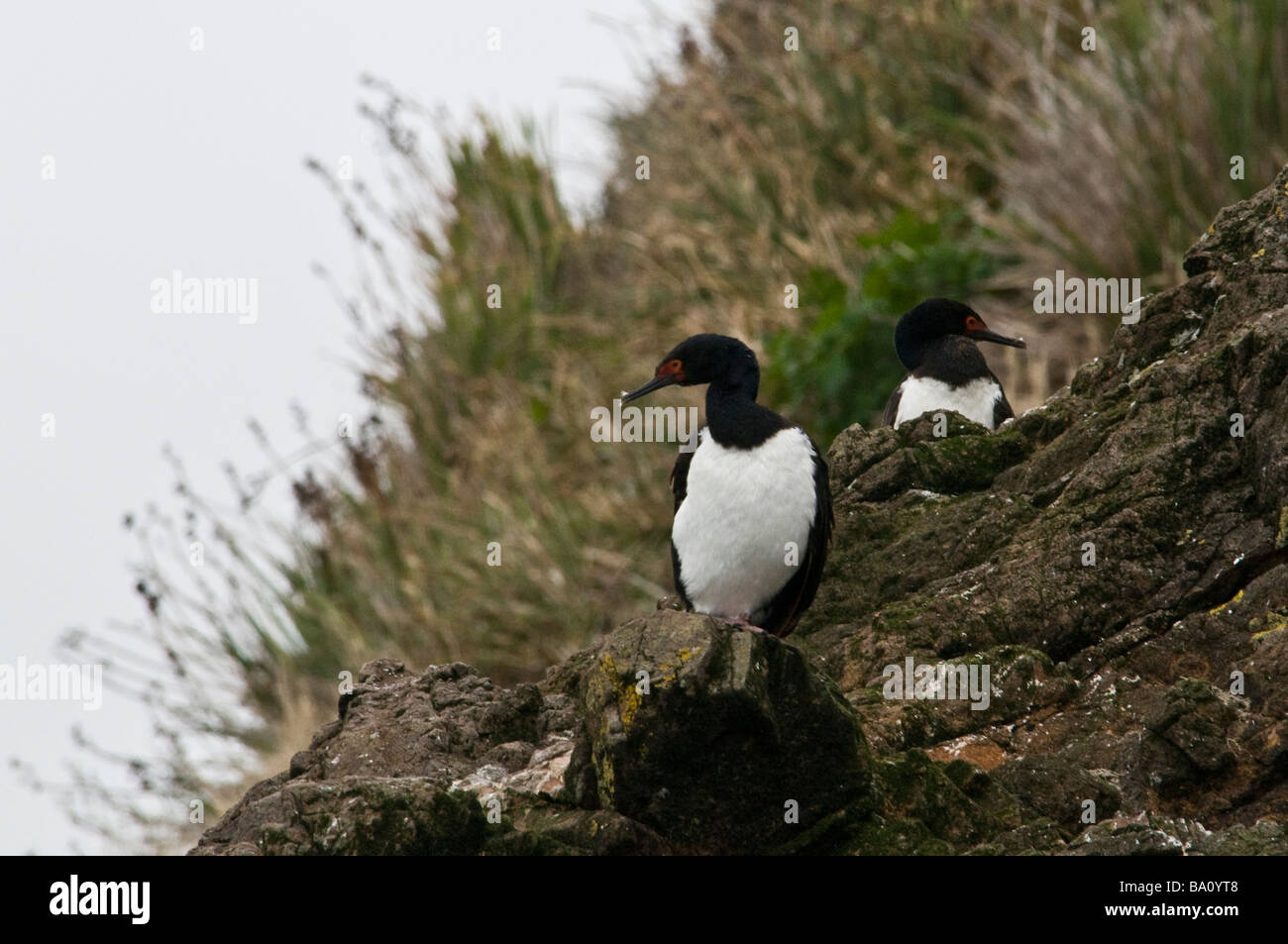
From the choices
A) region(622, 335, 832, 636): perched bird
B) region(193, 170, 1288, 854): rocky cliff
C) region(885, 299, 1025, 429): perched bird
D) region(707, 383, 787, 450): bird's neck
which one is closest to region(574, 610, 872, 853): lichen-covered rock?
region(193, 170, 1288, 854): rocky cliff

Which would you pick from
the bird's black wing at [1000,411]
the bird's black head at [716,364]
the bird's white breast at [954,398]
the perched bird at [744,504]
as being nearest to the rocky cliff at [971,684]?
the perched bird at [744,504]

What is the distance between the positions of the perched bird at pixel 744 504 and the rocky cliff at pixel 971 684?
335 mm

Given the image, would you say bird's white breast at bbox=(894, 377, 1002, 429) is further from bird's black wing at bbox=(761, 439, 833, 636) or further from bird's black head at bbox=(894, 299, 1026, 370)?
bird's black wing at bbox=(761, 439, 833, 636)

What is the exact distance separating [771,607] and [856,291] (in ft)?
23.4

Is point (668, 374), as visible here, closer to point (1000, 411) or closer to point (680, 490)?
point (680, 490)

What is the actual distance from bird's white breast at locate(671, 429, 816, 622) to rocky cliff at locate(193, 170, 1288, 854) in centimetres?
41

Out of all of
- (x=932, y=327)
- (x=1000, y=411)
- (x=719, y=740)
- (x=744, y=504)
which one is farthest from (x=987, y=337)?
(x=719, y=740)

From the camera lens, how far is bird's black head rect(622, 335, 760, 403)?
624 cm

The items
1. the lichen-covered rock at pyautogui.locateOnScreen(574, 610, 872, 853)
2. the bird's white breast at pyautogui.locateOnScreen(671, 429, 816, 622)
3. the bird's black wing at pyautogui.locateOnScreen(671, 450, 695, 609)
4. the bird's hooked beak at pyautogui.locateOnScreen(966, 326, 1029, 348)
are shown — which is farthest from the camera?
the bird's hooked beak at pyautogui.locateOnScreen(966, 326, 1029, 348)

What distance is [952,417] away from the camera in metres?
7.15

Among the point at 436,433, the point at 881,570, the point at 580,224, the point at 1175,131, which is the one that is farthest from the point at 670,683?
the point at 580,224

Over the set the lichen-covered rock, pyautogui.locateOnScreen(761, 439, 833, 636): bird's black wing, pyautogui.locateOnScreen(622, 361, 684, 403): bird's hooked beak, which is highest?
pyautogui.locateOnScreen(622, 361, 684, 403): bird's hooked beak

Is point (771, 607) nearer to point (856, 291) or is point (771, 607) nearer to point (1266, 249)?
point (1266, 249)

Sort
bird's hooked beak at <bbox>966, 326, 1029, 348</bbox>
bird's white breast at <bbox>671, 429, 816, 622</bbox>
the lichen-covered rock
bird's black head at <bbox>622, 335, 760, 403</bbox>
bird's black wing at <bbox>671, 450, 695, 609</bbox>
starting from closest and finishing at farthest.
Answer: the lichen-covered rock → bird's white breast at <bbox>671, 429, 816, 622</bbox> → bird's black head at <bbox>622, 335, 760, 403</bbox> → bird's black wing at <bbox>671, 450, 695, 609</bbox> → bird's hooked beak at <bbox>966, 326, 1029, 348</bbox>
